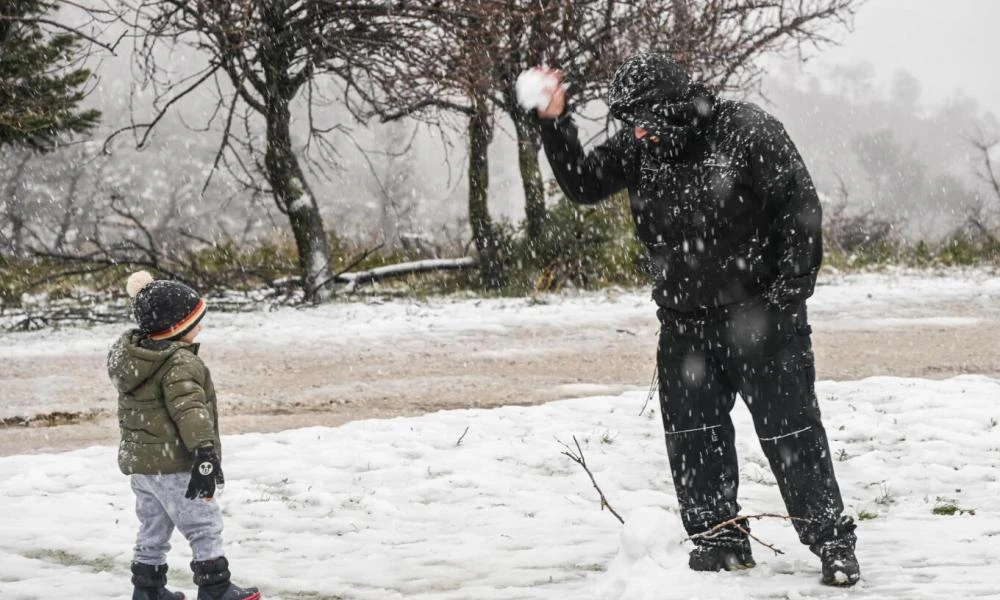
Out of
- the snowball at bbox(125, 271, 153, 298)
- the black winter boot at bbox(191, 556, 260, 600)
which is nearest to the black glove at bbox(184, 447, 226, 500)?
the black winter boot at bbox(191, 556, 260, 600)

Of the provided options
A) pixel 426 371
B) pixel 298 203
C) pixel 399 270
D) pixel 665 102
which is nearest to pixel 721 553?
pixel 665 102

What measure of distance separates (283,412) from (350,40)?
20.8 ft

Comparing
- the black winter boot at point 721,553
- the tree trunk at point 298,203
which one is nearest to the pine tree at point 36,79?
the tree trunk at point 298,203

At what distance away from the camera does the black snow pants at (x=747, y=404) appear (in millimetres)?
3207

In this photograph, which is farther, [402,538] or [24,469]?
[24,469]

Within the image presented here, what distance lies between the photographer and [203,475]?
325 centimetres

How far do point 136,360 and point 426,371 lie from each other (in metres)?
4.84

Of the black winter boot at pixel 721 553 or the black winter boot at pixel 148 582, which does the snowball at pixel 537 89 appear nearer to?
the black winter boot at pixel 721 553

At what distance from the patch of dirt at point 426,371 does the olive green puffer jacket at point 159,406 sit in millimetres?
2937

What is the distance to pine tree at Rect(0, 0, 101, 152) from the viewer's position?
11.0 m

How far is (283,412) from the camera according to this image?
22.7 ft

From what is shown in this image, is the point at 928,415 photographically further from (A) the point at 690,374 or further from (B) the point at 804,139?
(B) the point at 804,139

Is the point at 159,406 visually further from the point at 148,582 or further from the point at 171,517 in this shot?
the point at 148,582

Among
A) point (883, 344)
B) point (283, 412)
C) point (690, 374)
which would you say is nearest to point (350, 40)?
point (283, 412)
